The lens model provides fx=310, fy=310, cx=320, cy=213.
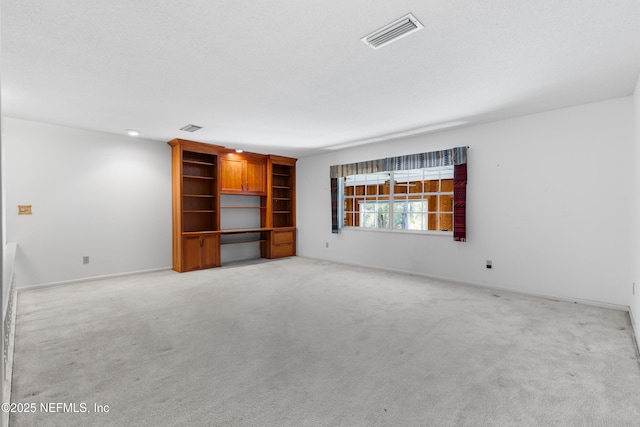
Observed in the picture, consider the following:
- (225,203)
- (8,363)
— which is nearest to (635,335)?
(8,363)

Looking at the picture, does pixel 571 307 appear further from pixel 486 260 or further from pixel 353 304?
pixel 353 304

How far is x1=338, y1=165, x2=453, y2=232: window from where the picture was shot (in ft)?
17.8

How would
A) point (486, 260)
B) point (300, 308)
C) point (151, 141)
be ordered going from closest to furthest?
point (300, 308) → point (486, 260) → point (151, 141)

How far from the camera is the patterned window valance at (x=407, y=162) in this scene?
4.77m

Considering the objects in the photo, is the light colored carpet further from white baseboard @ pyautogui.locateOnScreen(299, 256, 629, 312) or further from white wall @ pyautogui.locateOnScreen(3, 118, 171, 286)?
white wall @ pyautogui.locateOnScreen(3, 118, 171, 286)

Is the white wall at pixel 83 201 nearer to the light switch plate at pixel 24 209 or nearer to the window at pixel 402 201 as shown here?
the light switch plate at pixel 24 209

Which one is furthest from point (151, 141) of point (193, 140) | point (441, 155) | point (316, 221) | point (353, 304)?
point (441, 155)

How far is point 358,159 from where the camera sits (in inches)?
248

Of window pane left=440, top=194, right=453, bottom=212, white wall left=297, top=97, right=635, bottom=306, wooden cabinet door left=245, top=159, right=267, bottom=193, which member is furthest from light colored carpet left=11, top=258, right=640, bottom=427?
wooden cabinet door left=245, top=159, right=267, bottom=193

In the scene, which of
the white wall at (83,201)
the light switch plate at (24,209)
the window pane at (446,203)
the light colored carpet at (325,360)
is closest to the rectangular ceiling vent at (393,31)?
the light colored carpet at (325,360)

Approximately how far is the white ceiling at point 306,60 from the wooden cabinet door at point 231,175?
6.77 ft

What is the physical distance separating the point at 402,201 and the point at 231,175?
3.54 meters

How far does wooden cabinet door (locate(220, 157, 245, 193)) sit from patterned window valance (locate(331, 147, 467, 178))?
1991 millimetres

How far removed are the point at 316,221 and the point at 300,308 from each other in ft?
12.1
